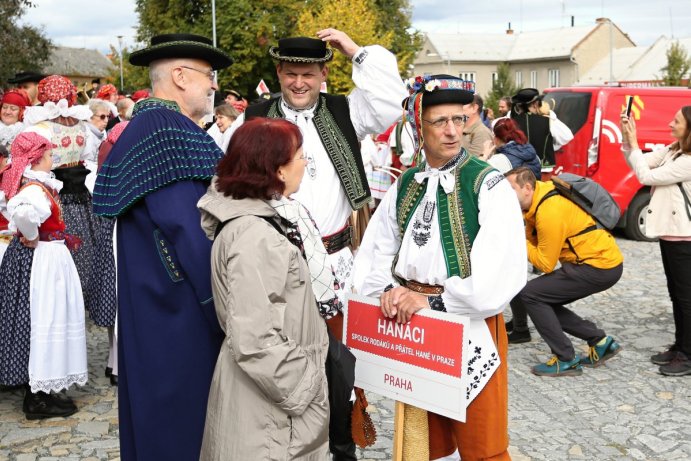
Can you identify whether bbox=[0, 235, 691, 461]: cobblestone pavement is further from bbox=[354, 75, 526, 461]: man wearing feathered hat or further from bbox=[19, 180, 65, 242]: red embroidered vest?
bbox=[354, 75, 526, 461]: man wearing feathered hat

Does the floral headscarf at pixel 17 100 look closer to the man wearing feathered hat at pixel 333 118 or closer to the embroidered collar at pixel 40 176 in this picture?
the embroidered collar at pixel 40 176

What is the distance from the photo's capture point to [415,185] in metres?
3.38

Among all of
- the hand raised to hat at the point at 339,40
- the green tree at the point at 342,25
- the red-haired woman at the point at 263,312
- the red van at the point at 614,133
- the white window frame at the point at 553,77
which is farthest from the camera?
the white window frame at the point at 553,77

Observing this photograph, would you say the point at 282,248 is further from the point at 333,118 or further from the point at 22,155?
the point at 22,155

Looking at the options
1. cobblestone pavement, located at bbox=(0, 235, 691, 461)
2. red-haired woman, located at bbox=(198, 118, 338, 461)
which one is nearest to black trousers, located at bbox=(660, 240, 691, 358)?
cobblestone pavement, located at bbox=(0, 235, 691, 461)

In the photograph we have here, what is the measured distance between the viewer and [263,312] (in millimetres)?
2471

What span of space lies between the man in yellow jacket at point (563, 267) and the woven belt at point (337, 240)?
7.11 feet

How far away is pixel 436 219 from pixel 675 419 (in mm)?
2798

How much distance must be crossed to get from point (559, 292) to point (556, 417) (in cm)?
123

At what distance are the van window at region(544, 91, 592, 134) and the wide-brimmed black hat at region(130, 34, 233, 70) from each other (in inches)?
350

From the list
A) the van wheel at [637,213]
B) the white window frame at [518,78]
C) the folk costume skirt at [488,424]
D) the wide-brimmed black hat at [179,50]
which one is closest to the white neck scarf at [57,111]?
the wide-brimmed black hat at [179,50]

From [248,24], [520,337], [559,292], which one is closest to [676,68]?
[248,24]

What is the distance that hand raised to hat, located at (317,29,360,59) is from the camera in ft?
12.5

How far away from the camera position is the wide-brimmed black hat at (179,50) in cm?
302
